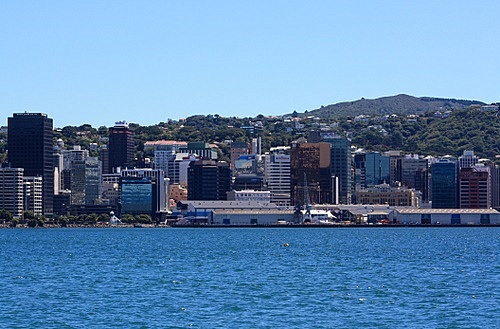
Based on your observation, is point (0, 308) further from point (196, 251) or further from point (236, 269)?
point (196, 251)

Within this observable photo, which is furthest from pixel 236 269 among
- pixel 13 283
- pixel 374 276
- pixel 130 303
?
pixel 130 303

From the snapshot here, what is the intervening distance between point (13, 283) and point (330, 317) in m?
23.9

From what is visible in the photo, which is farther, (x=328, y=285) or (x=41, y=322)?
(x=328, y=285)

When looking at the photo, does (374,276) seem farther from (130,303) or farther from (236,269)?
(130,303)

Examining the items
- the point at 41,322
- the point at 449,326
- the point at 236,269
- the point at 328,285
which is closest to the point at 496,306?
the point at 449,326

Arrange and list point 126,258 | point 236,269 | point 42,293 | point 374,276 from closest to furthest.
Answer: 1. point 42,293
2. point 374,276
3. point 236,269
4. point 126,258

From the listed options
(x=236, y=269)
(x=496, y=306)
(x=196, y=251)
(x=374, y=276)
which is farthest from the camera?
(x=196, y=251)

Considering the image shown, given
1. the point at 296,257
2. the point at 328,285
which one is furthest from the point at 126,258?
the point at 328,285

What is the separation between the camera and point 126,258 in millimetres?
94062

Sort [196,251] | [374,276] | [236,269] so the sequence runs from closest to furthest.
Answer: [374,276] < [236,269] < [196,251]

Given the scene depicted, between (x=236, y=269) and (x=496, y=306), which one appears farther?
(x=236, y=269)

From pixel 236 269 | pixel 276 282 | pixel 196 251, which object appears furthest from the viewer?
pixel 196 251

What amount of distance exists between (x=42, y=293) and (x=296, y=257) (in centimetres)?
3701

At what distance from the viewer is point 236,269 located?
77.4m
